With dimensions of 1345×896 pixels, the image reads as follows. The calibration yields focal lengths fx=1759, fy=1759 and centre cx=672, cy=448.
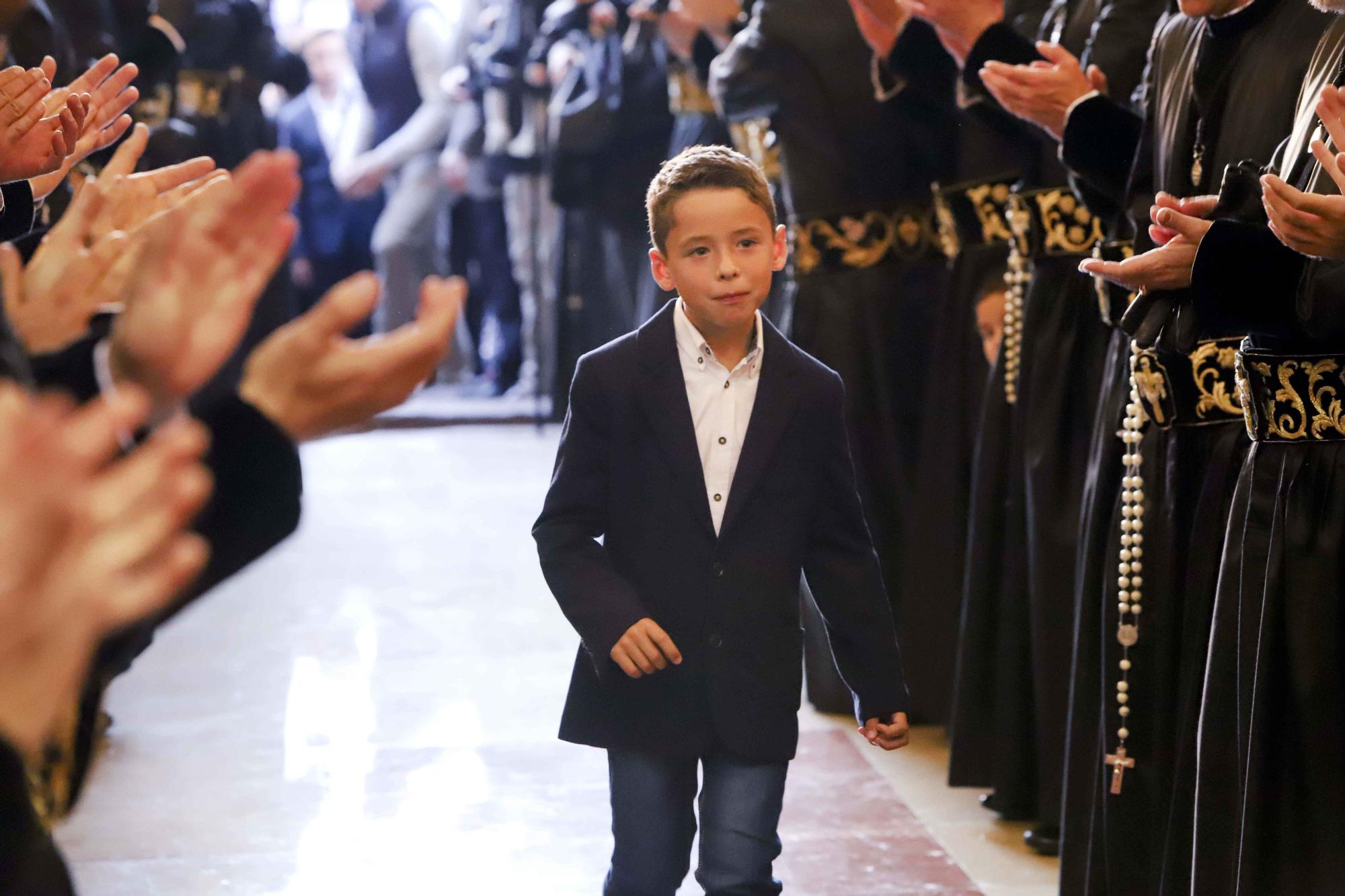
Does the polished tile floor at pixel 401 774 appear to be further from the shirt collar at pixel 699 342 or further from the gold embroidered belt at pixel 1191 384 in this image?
the shirt collar at pixel 699 342

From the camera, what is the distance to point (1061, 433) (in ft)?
10.2

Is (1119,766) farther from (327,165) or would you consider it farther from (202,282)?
(327,165)

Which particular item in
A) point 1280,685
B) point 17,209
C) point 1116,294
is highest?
point 17,209

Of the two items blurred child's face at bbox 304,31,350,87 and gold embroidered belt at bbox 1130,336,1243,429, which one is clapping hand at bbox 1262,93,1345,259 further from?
blurred child's face at bbox 304,31,350,87

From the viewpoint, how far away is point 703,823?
7.37 ft

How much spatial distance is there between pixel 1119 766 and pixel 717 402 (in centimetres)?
84

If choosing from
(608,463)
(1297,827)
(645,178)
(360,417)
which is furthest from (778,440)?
(645,178)

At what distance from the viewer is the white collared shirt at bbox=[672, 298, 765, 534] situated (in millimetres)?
2186

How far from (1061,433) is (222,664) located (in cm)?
246

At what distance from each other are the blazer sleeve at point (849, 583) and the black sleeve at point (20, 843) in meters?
1.21

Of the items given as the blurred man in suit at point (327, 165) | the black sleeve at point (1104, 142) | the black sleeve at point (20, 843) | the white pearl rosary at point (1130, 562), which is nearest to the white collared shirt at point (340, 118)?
the blurred man in suit at point (327, 165)

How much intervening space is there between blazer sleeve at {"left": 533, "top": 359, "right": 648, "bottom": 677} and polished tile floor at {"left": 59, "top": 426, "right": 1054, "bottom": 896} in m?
1.01

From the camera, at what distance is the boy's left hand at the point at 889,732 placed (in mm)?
2176

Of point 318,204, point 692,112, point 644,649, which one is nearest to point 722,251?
point 644,649
